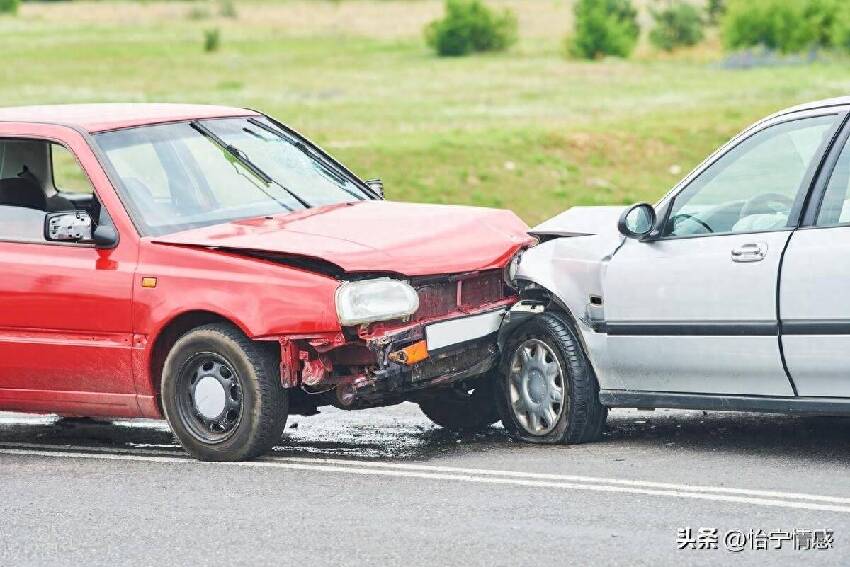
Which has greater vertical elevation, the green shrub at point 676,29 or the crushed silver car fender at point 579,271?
the green shrub at point 676,29

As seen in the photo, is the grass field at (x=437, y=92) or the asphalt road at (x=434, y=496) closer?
the asphalt road at (x=434, y=496)

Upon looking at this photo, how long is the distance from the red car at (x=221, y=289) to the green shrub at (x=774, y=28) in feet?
176

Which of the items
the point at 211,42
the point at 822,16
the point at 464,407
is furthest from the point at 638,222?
the point at 822,16

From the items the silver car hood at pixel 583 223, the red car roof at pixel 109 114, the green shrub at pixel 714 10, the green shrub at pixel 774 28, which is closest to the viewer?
the silver car hood at pixel 583 223

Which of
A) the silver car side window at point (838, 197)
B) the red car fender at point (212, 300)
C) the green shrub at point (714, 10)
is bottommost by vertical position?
the red car fender at point (212, 300)

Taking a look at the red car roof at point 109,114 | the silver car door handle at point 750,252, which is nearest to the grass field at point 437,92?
the red car roof at point 109,114

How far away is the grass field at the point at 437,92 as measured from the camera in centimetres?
2788

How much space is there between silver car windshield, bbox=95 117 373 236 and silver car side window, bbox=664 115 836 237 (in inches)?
85.2

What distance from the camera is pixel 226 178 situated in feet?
30.4

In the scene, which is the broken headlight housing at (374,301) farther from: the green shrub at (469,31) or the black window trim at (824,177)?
the green shrub at (469,31)

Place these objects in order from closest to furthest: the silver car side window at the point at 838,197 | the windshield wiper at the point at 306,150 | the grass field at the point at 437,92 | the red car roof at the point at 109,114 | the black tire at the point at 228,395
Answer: the silver car side window at the point at 838,197
the black tire at the point at 228,395
the red car roof at the point at 109,114
the windshield wiper at the point at 306,150
the grass field at the point at 437,92

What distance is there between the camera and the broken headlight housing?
26.4ft

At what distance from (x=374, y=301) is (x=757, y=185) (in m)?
1.87

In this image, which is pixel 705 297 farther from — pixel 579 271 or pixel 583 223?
pixel 583 223
